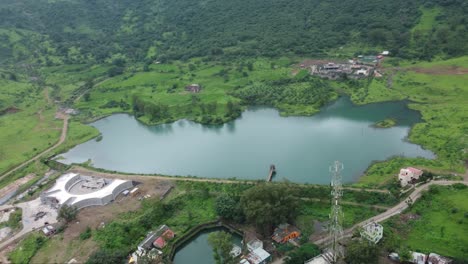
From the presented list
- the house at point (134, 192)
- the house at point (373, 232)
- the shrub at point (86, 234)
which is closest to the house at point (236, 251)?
the house at point (373, 232)

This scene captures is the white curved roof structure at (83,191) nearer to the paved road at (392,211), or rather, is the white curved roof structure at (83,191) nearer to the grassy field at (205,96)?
the grassy field at (205,96)

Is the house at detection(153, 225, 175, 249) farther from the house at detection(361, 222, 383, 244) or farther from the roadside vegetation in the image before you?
the house at detection(361, 222, 383, 244)

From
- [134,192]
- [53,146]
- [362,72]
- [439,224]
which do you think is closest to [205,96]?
[53,146]

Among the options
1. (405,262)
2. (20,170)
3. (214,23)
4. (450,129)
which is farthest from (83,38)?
(405,262)

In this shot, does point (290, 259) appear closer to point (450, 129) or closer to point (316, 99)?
point (450, 129)

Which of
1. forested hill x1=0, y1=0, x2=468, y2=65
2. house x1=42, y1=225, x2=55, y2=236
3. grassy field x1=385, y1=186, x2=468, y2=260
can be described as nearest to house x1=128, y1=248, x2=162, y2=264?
house x1=42, y1=225, x2=55, y2=236

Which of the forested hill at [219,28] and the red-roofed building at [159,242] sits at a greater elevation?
the forested hill at [219,28]
